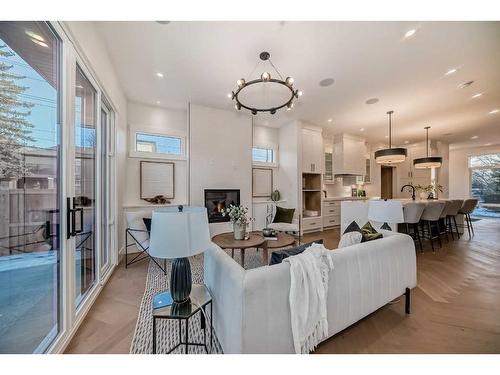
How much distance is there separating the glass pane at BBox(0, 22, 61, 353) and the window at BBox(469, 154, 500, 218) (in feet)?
41.7

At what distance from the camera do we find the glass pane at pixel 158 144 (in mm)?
4152

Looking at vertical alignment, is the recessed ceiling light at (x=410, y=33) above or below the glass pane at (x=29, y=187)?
above

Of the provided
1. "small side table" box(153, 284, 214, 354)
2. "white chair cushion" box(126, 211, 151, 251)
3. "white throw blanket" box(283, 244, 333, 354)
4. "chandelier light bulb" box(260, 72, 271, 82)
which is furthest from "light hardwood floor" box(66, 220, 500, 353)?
"chandelier light bulb" box(260, 72, 271, 82)

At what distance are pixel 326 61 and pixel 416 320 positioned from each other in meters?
3.23

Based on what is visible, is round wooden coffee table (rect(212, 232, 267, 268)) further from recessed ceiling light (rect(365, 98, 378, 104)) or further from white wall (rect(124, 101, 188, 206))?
recessed ceiling light (rect(365, 98, 378, 104))

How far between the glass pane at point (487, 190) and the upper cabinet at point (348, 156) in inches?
228

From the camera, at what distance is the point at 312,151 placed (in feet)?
18.1

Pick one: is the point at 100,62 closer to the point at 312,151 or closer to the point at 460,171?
the point at 312,151

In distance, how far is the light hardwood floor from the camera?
1521mm

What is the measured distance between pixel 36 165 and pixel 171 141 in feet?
10.1

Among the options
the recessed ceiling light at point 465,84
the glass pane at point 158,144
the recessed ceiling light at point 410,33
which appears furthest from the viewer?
the glass pane at point 158,144

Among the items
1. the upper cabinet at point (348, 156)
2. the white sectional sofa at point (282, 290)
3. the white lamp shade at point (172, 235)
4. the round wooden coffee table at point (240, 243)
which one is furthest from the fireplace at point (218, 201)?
the upper cabinet at point (348, 156)

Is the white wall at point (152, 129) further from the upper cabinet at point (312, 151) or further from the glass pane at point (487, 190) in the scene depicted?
the glass pane at point (487, 190)

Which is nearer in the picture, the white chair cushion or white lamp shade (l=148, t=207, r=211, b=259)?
white lamp shade (l=148, t=207, r=211, b=259)
